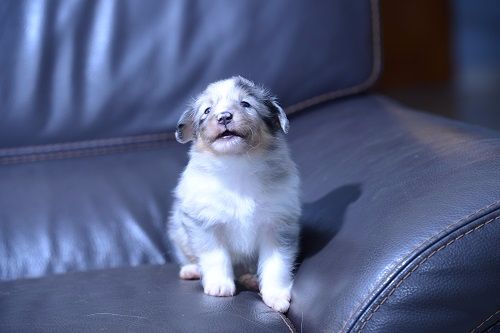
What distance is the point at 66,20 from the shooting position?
6.87 feet

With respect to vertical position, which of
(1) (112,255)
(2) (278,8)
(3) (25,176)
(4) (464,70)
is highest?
(2) (278,8)

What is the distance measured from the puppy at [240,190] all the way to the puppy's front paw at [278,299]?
0.03 m

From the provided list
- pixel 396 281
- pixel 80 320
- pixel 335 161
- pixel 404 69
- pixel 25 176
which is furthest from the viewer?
pixel 404 69

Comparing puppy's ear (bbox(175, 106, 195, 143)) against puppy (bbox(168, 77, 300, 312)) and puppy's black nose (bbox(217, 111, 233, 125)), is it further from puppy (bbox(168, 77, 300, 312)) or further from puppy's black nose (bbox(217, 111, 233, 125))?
puppy's black nose (bbox(217, 111, 233, 125))

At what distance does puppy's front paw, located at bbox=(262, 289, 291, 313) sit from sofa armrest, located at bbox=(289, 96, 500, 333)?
20 mm

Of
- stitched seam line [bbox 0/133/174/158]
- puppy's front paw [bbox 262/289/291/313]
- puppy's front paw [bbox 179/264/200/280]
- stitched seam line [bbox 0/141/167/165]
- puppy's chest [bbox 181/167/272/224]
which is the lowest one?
puppy's front paw [bbox 179/264/200/280]

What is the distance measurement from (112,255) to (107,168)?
290mm

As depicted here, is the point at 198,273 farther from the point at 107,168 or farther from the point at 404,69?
the point at 404,69

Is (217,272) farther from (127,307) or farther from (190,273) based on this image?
(127,307)

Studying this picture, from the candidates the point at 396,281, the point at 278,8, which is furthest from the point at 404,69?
the point at 396,281

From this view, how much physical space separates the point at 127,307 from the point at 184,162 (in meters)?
0.75

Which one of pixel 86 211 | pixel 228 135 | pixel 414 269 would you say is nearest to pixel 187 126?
pixel 228 135

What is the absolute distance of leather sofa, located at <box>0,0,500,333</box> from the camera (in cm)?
117

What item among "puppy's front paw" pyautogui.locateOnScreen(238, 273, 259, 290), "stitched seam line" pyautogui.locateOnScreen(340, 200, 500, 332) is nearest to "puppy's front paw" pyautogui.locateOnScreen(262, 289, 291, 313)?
"puppy's front paw" pyautogui.locateOnScreen(238, 273, 259, 290)
